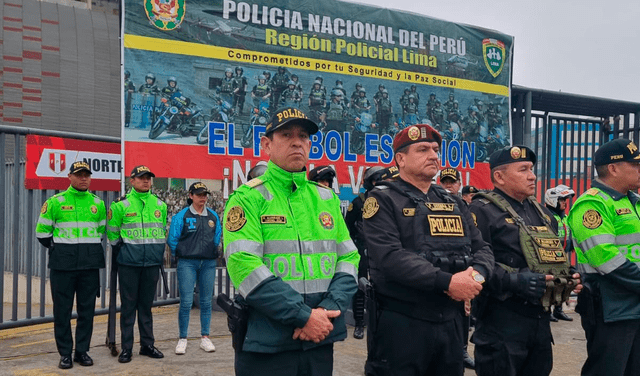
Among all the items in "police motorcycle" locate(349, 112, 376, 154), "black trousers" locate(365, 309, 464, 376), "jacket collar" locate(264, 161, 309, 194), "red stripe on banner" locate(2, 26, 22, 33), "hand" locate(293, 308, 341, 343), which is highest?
"red stripe on banner" locate(2, 26, 22, 33)

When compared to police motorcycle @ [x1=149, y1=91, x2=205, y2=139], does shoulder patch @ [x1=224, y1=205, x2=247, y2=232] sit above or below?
below

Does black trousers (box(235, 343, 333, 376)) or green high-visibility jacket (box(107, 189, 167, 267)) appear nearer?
black trousers (box(235, 343, 333, 376))

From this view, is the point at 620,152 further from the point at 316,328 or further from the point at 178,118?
the point at 178,118

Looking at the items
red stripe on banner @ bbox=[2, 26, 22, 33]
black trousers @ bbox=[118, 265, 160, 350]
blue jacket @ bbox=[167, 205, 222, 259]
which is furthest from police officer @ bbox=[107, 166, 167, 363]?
red stripe on banner @ bbox=[2, 26, 22, 33]

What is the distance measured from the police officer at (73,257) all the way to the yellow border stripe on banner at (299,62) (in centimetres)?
247

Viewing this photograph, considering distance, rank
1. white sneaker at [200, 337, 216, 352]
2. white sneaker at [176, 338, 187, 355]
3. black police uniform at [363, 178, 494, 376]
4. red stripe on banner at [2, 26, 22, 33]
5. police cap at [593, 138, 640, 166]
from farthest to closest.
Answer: red stripe on banner at [2, 26, 22, 33] → white sneaker at [200, 337, 216, 352] → white sneaker at [176, 338, 187, 355] → police cap at [593, 138, 640, 166] → black police uniform at [363, 178, 494, 376]

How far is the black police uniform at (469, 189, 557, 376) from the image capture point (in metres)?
3.47

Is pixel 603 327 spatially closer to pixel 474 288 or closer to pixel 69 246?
pixel 474 288

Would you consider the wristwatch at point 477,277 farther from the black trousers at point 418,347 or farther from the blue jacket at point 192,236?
the blue jacket at point 192,236

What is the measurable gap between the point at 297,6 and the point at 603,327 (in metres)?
6.35

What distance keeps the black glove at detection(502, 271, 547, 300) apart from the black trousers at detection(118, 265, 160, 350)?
4.03 meters

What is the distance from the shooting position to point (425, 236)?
122 inches

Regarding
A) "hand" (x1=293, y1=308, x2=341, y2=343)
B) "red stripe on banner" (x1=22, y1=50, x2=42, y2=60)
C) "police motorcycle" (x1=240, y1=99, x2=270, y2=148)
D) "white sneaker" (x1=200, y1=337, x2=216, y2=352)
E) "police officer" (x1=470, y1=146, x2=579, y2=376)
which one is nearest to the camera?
"hand" (x1=293, y1=308, x2=341, y2=343)

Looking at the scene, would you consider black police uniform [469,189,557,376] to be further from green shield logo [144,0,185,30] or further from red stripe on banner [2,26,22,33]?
red stripe on banner [2,26,22,33]
